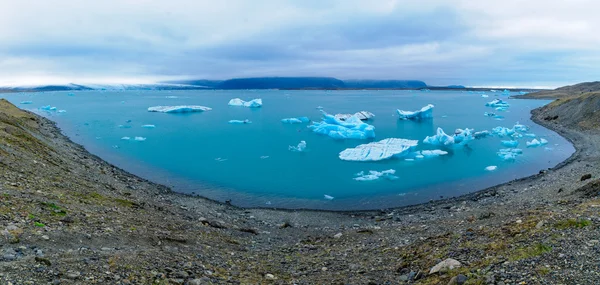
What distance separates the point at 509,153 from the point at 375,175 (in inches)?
540

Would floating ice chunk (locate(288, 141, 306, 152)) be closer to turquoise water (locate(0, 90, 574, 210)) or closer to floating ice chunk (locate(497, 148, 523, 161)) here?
turquoise water (locate(0, 90, 574, 210))

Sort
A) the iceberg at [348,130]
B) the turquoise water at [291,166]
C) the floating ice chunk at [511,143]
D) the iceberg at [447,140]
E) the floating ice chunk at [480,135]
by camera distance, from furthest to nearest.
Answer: the floating ice chunk at [480,135] → the iceberg at [348,130] → the iceberg at [447,140] → the floating ice chunk at [511,143] → the turquoise water at [291,166]

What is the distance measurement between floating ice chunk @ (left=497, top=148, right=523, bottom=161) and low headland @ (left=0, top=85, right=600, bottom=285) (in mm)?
12875

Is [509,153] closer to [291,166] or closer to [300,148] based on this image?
[300,148]

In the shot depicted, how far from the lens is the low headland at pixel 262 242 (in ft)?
19.7

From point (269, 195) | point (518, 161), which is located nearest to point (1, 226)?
point (269, 195)

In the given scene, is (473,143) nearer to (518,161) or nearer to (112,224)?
(518,161)

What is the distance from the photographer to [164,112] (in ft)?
221

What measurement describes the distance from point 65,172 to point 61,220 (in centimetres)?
834

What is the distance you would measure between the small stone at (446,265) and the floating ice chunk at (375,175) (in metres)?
14.6

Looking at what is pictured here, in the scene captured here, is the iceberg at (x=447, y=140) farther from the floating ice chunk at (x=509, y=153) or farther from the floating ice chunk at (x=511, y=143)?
the floating ice chunk at (x=509, y=153)

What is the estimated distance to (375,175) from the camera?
2238 cm

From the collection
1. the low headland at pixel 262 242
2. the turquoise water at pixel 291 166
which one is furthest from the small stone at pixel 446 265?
the turquoise water at pixel 291 166

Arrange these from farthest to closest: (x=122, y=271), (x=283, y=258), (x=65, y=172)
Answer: (x=65, y=172) < (x=283, y=258) < (x=122, y=271)
